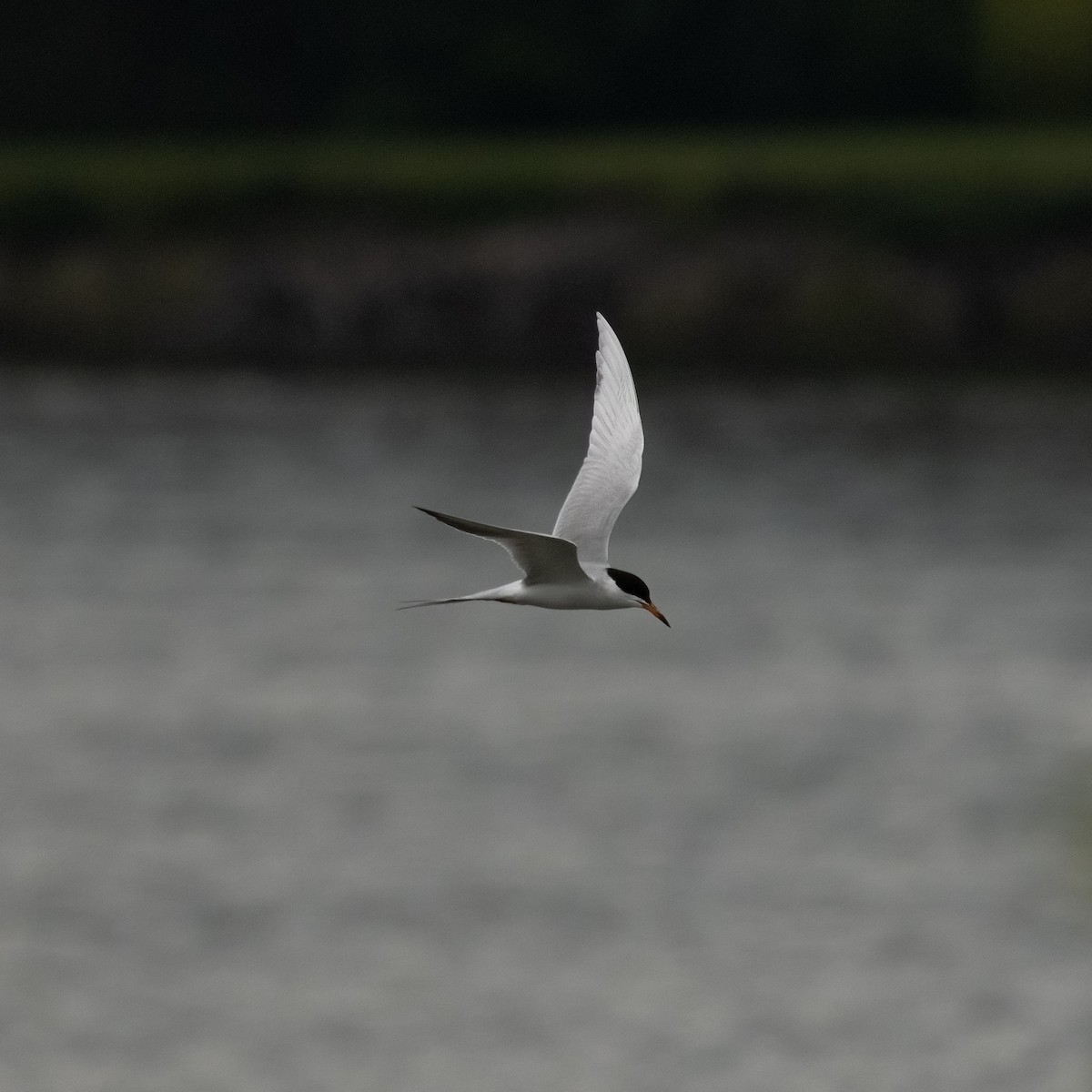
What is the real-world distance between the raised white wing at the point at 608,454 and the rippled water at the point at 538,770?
14.4 meters

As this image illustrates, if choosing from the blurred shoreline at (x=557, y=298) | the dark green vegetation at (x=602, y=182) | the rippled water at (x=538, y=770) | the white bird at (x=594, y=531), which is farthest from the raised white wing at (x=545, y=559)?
the dark green vegetation at (x=602, y=182)

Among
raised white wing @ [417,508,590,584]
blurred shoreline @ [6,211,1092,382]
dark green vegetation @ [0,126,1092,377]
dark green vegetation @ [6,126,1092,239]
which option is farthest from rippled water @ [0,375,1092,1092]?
raised white wing @ [417,508,590,584]

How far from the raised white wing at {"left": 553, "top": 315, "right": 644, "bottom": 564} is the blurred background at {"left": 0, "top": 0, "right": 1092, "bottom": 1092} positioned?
47.3ft

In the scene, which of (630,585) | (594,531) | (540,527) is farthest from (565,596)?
(540,527)

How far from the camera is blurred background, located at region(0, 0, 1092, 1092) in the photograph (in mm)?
28750

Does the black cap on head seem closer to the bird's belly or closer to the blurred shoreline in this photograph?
the bird's belly

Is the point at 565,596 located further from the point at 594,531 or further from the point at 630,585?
the point at 594,531

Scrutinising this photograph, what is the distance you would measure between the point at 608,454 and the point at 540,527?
23.2 metres

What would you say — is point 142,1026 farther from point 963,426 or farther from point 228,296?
point 228,296

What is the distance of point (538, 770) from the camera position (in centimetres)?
3331

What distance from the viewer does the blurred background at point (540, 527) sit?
2875 cm

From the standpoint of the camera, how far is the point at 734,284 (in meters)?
52.4

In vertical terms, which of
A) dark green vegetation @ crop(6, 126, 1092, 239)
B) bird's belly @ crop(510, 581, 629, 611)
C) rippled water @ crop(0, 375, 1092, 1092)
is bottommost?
bird's belly @ crop(510, 581, 629, 611)

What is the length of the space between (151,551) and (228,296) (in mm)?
13129
